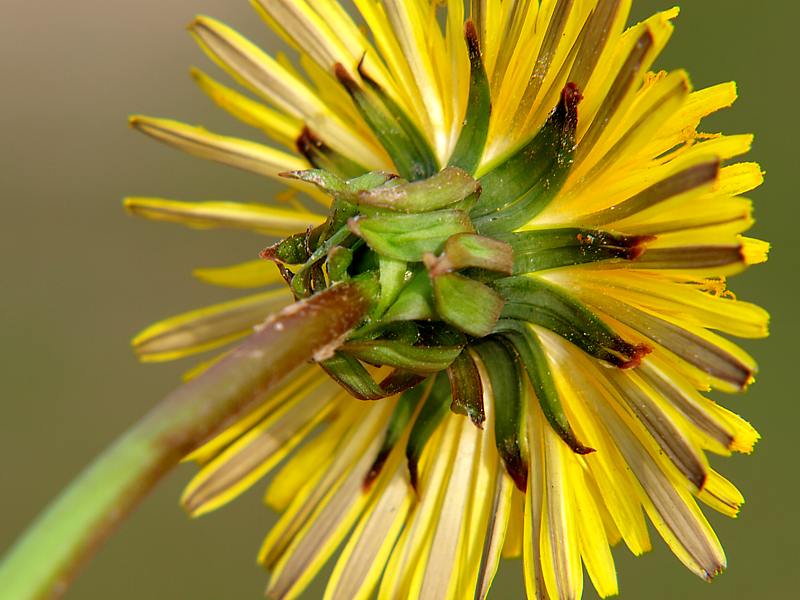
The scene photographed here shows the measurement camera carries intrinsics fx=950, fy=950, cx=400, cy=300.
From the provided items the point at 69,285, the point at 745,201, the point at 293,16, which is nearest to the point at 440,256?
the point at 745,201

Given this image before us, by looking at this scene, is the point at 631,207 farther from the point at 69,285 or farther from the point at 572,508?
the point at 69,285

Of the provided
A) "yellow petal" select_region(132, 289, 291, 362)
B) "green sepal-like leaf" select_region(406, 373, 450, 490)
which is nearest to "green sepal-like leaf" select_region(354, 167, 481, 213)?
"green sepal-like leaf" select_region(406, 373, 450, 490)

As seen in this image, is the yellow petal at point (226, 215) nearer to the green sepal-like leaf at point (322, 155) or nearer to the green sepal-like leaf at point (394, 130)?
the green sepal-like leaf at point (322, 155)

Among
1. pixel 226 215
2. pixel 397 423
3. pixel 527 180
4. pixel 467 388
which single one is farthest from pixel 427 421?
pixel 226 215

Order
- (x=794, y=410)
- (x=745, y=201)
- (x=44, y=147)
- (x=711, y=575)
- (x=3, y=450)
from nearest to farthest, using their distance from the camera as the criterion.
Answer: (x=745, y=201) < (x=711, y=575) < (x=794, y=410) < (x=3, y=450) < (x=44, y=147)

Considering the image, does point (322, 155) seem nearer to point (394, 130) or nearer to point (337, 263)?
point (394, 130)
